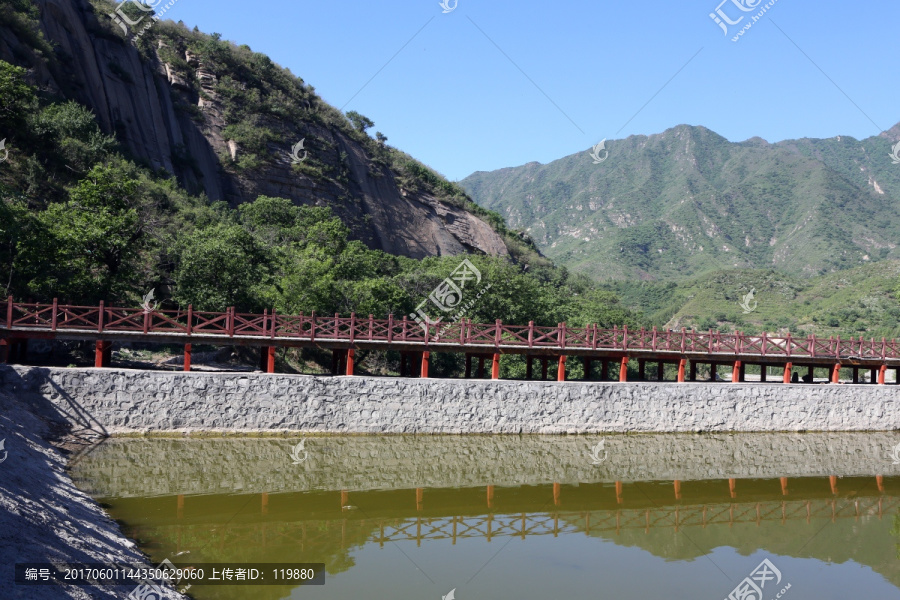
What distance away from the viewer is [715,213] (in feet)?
491

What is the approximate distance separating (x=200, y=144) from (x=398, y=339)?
3522cm

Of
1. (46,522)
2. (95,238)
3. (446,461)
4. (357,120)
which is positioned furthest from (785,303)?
(46,522)

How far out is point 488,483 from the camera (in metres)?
16.2

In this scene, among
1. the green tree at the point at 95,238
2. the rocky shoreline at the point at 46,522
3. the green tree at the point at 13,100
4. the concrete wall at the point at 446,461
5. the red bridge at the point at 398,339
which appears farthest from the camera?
the green tree at the point at 13,100

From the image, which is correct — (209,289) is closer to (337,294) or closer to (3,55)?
(337,294)

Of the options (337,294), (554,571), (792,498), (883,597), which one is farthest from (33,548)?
(337,294)

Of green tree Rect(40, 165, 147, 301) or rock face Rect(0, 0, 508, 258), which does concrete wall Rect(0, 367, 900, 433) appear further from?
rock face Rect(0, 0, 508, 258)

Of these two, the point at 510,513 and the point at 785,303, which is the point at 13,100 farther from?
the point at 785,303

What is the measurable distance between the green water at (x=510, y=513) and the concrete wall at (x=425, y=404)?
0.72 m

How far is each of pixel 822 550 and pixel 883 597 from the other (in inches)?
89.8

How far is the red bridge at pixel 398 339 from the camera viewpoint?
62.7ft

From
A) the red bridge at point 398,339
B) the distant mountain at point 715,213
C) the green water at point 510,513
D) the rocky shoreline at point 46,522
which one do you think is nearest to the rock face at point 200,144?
the red bridge at point 398,339

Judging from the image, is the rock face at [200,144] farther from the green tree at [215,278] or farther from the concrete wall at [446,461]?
the concrete wall at [446,461]

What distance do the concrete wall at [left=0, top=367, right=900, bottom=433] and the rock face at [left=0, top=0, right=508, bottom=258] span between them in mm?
24949
